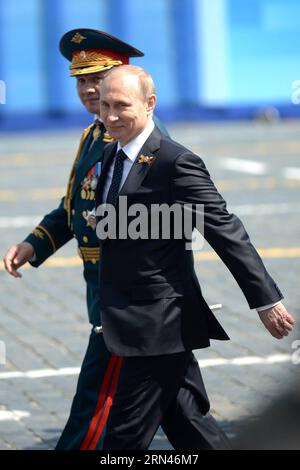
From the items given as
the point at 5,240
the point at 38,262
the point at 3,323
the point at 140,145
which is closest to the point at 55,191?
the point at 5,240

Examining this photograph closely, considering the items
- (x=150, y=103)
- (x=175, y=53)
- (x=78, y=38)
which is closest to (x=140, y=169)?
(x=150, y=103)

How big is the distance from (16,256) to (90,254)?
0.40 m

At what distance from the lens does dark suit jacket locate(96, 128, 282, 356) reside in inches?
170

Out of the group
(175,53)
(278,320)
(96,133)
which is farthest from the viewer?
(175,53)

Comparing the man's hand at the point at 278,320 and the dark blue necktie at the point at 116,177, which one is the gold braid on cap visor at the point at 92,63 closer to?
the dark blue necktie at the point at 116,177

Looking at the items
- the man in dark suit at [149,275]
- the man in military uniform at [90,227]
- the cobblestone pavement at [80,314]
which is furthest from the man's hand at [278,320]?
the man in military uniform at [90,227]

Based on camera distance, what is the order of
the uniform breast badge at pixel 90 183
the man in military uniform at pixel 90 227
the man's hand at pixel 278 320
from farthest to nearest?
the uniform breast badge at pixel 90 183 → the man in military uniform at pixel 90 227 → the man's hand at pixel 278 320

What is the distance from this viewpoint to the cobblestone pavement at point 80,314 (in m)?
6.34

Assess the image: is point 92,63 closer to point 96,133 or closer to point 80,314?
point 96,133

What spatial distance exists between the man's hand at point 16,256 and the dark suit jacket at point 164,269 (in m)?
0.98

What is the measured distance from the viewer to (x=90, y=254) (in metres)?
5.21

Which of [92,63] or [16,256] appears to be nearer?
[92,63]
